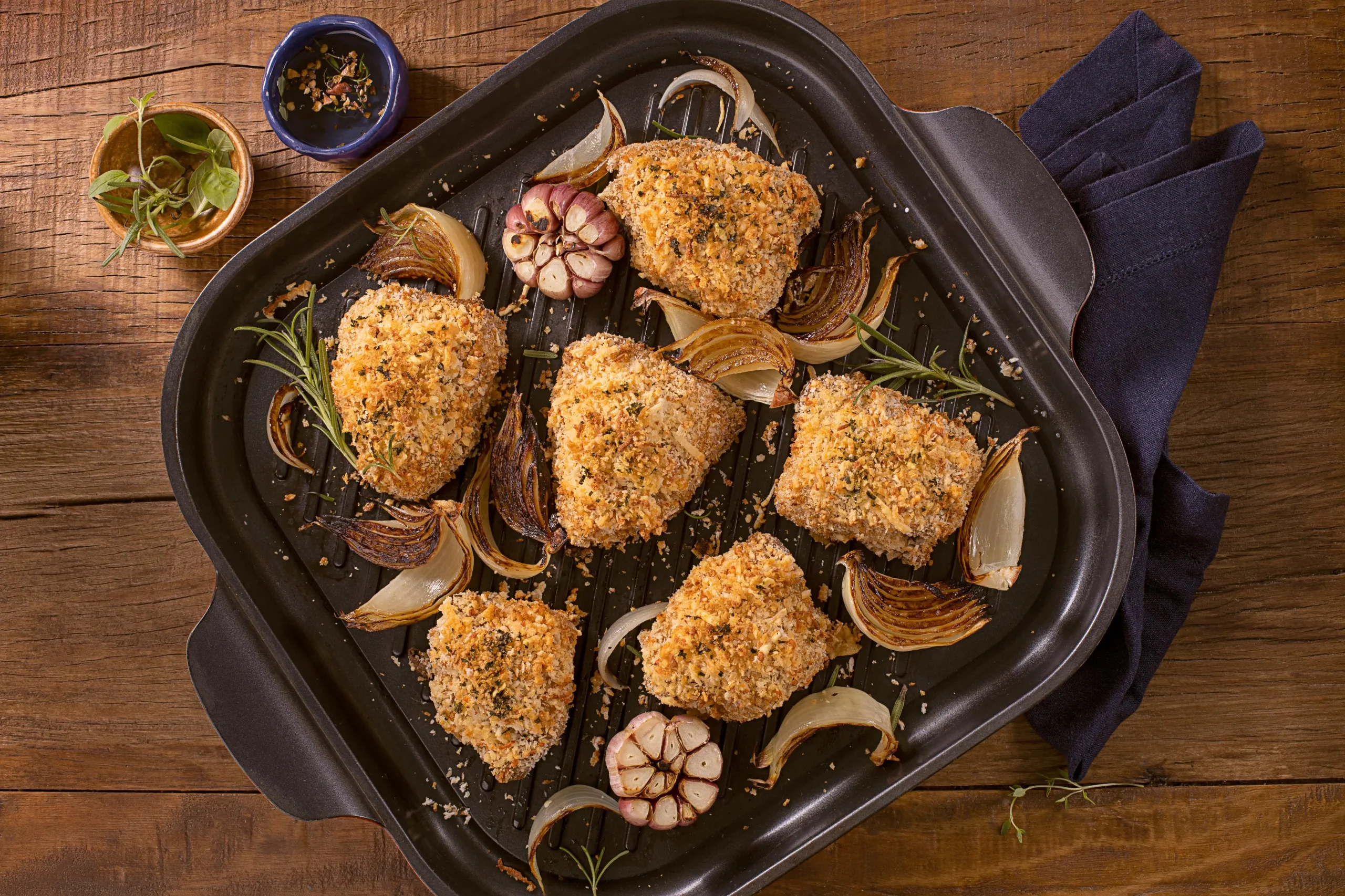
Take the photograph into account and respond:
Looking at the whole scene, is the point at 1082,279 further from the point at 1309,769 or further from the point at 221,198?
the point at 221,198

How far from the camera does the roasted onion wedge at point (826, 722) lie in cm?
287

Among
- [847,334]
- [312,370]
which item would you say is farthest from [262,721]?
[847,334]

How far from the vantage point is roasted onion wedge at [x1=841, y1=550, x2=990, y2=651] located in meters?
2.85

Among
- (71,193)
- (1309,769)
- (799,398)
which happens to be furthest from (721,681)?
(71,193)

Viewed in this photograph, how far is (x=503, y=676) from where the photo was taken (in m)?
2.74

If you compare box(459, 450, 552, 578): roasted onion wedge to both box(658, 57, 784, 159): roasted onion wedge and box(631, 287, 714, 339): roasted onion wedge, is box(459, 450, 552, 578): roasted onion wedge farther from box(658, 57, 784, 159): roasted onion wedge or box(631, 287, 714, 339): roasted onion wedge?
box(658, 57, 784, 159): roasted onion wedge

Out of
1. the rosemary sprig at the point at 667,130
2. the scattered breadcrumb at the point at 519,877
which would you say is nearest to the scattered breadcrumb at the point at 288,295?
the rosemary sprig at the point at 667,130

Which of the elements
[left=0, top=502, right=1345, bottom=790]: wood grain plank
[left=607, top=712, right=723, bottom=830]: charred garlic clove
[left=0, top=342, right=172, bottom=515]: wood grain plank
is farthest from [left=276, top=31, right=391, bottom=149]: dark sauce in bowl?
[left=607, top=712, right=723, bottom=830]: charred garlic clove

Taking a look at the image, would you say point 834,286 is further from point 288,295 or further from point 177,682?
point 177,682

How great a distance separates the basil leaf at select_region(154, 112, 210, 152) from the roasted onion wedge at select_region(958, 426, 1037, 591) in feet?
9.57

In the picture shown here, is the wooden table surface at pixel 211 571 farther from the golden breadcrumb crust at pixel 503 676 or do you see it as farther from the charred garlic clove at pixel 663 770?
the golden breadcrumb crust at pixel 503 676

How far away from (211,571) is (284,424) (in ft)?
2.21

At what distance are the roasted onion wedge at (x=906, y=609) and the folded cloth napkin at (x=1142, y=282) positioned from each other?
18.9 inches

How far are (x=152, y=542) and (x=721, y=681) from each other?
2.19m
